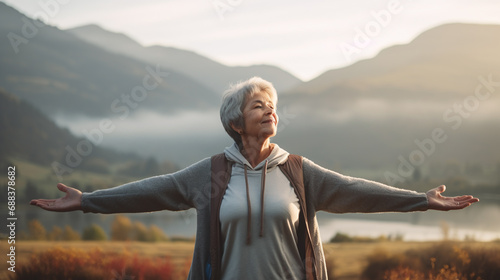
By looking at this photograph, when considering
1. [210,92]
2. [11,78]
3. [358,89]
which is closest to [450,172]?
[358,89]

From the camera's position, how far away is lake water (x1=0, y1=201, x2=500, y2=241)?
747cm

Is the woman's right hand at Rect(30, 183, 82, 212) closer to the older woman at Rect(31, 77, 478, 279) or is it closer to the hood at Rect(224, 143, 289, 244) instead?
the older woman at Rect(31, 77, 478, 279)

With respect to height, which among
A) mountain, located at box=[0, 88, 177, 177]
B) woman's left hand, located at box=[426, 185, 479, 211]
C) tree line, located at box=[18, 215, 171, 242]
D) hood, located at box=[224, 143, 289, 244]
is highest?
mountain, located at box=[0, 88, 177, 177]

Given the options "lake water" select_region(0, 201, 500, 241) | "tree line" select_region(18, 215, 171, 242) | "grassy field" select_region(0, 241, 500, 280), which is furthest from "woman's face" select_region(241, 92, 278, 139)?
"tree line" select_region(18, 215, 171, 242)

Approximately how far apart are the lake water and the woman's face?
4.84m

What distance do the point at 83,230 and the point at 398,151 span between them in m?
5.33

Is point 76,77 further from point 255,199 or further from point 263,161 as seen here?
point 255,199

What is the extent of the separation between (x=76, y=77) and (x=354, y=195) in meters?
9.16

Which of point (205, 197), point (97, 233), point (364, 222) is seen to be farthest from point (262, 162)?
point (364, 222)

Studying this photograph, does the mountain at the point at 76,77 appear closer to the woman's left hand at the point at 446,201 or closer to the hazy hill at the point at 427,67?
the hazy hill at the point at 427,67

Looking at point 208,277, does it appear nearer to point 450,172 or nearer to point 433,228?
point 433,228

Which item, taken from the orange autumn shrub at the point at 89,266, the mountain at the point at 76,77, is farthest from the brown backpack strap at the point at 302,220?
the mountain at the point at 76,77

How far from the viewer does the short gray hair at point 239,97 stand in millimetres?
2457

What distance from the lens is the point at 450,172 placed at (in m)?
8.45
